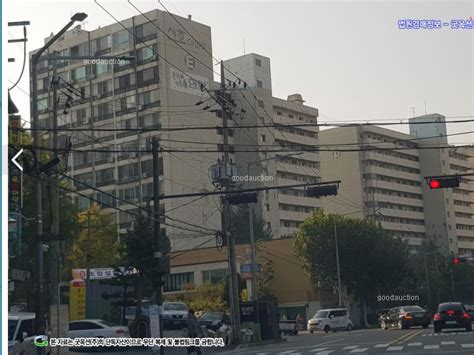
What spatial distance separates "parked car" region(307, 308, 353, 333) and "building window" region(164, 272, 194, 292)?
13686 millimetres

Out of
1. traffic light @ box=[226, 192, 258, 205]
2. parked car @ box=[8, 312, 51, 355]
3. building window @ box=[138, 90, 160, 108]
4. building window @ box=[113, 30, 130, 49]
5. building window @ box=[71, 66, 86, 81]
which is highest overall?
building window @ box=[113, 30, 130, 49]

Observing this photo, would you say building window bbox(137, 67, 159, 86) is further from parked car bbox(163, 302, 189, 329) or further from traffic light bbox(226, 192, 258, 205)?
traffic light bbox(226, 192, 258, 205)

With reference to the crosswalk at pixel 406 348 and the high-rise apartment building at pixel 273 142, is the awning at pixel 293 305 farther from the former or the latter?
the crosswalk at pixel 406 348

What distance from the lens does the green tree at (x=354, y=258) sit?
6506 cm

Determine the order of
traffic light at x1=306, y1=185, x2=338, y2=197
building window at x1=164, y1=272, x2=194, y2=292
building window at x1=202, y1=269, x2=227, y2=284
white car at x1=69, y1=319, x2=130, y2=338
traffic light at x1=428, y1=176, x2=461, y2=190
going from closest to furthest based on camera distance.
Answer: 1. traffic light at x1=428, y1=176, x2=461, y2=190
2. traffic light at x1=306, y1=185, x2=338, y2=197
3. white car at x1=69, y1=319, x2=130, y2=338
4. building window at x1=202, y1=269, x2=227, y2=284
5. building window at x1=164, y1=272, x2=194, y2=292

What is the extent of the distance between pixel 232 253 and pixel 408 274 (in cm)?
3478

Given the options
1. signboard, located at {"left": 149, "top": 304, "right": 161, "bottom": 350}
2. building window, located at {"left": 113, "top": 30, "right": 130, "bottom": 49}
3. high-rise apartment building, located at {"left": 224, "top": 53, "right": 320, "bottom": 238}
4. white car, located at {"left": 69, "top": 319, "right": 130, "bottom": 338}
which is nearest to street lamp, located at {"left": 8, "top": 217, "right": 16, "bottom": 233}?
signboard, located at {"left": 149, "top": 304, "right": 161, "bottom": 350}

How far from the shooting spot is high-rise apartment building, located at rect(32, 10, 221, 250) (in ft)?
210

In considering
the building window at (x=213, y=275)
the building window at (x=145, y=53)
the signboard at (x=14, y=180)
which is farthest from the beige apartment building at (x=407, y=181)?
the building window at (x=145, y=53)

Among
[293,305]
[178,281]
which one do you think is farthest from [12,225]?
[293,305]

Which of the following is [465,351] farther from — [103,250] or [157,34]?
[157,34]

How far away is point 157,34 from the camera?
212 ft

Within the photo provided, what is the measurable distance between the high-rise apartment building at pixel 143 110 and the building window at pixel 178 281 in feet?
12.3

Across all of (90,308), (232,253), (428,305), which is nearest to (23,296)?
(90,308)
